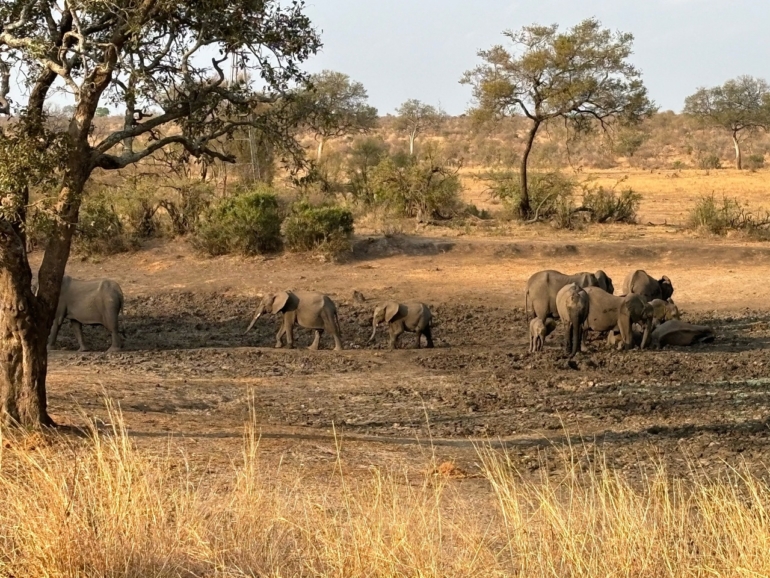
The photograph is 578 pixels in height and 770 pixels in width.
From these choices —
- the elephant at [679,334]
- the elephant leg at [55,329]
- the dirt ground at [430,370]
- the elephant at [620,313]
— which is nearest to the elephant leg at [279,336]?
the dirt ground at [430,370]

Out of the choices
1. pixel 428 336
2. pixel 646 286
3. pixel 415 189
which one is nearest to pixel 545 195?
pixel 415 189

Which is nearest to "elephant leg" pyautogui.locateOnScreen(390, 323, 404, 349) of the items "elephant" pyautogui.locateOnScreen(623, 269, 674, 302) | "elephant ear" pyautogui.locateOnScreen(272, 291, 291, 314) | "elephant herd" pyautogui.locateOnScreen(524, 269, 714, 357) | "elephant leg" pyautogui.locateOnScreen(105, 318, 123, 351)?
"elephant ear" pyautogui.locateOnScreen(272, 291, 291, 314)

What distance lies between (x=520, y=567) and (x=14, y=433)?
450 cm

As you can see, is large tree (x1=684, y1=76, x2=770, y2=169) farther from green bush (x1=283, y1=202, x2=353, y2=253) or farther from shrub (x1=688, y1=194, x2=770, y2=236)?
green bush (x1=283, y1=202, x2=353, y2=253)

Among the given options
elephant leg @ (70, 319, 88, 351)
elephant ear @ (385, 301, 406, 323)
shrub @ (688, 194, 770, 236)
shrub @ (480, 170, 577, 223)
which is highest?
shrub @ (480, 170, 577, 223)

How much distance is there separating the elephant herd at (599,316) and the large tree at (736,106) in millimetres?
39234

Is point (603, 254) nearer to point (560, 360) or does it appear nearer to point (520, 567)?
point (560, 360)

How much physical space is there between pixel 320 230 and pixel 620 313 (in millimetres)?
8717

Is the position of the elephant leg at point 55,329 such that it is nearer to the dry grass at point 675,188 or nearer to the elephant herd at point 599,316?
the elephant herd at point 599,316

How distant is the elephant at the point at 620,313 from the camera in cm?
1412

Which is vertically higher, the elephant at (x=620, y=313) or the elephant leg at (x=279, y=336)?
the elephant at (x=620, y=313)

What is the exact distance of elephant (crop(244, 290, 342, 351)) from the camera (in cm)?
1498

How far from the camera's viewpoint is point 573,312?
45.7 feet

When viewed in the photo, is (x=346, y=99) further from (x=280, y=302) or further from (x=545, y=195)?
(x=280, y=302)
